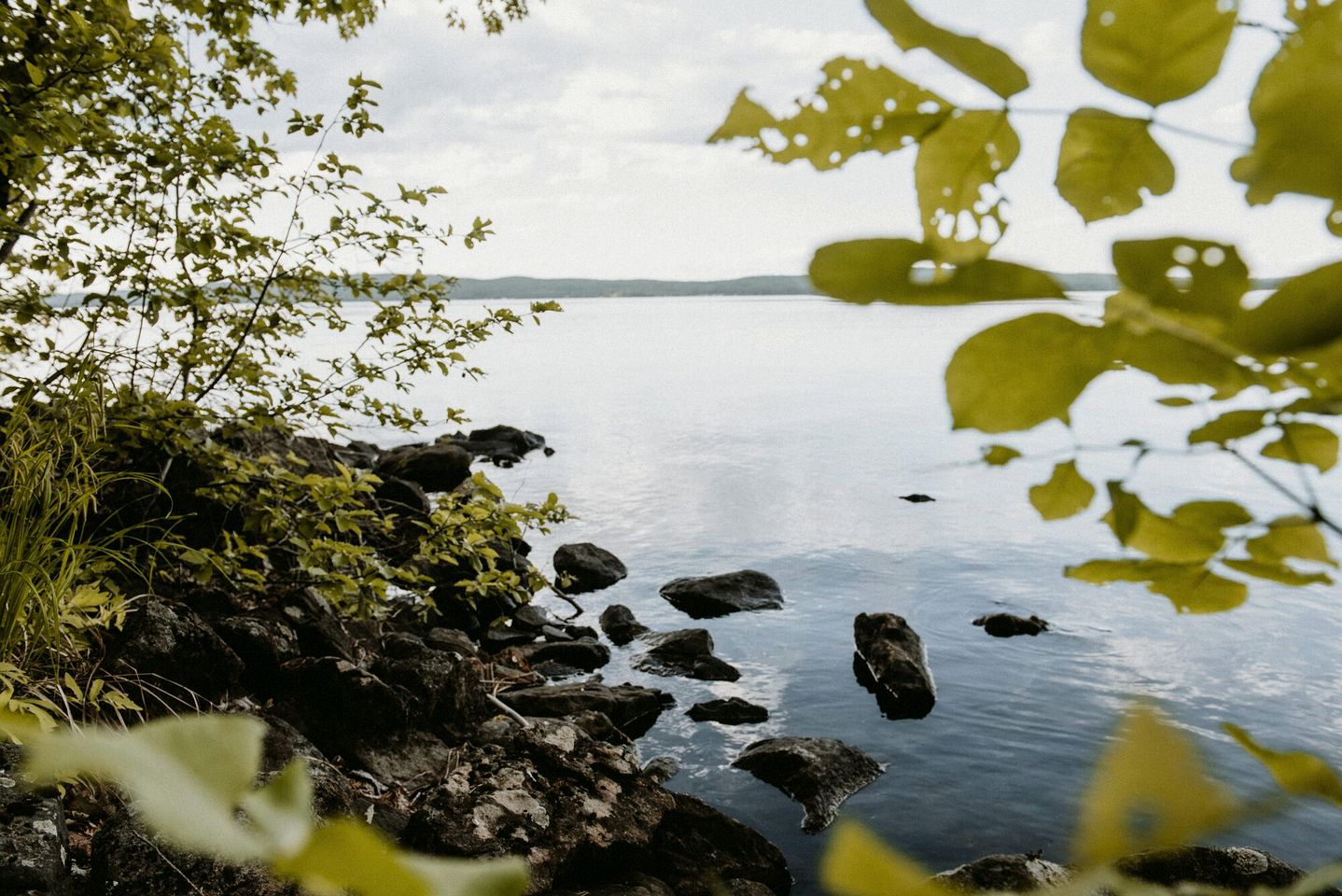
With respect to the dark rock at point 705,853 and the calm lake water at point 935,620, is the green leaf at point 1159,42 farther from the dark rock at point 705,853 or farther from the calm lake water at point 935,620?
the dark rock at point 705,853

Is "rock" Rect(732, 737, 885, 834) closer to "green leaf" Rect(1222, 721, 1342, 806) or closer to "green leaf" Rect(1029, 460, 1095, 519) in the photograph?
"green leaf" Rect(1029, 460, 1095, 519)

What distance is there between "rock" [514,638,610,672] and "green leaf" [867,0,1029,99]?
35.9 ft

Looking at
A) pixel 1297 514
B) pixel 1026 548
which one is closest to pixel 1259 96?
pixel 1297 514

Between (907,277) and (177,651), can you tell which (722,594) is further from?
(907,277)

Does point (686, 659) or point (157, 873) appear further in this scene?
point (686, 659)

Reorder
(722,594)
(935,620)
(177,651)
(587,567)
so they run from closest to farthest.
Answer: (177,651)
(935,620)
(722,594)
(587,567)

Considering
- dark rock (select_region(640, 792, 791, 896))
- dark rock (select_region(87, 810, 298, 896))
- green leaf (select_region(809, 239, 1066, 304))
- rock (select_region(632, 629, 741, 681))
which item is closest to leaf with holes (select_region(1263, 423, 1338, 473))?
green leaf (select_region(809, 239, 1066, 304))

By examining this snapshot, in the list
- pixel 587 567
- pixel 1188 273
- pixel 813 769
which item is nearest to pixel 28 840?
pixel 1188 273

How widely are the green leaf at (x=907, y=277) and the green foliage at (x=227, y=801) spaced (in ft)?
1.09

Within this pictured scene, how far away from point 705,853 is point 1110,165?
5247 millimetres

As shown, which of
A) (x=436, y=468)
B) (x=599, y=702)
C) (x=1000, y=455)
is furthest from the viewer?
(x=436, y=468)

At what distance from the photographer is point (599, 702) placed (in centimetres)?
905

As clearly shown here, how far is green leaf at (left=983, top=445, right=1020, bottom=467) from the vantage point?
0.79 meters

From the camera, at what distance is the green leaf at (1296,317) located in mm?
391
